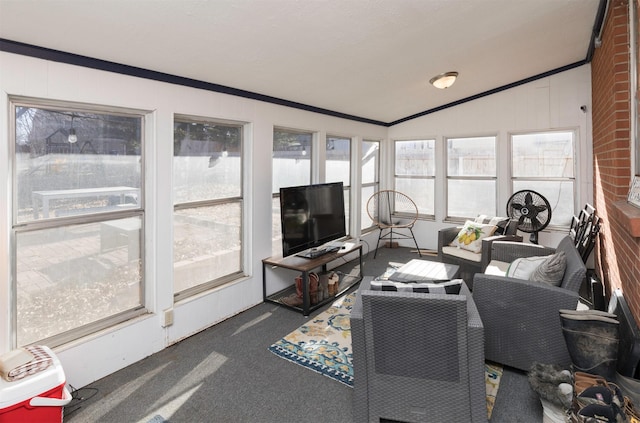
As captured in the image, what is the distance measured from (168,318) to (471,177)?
479 cm

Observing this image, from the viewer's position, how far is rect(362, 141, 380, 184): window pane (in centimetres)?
596

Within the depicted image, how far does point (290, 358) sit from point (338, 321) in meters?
0.77

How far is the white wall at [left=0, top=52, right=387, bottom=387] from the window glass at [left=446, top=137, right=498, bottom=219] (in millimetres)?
2967

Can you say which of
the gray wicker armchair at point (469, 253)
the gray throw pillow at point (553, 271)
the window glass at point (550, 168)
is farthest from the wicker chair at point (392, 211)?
the gray throw pillow at point (553, 271)

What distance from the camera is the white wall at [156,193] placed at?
2047 mm

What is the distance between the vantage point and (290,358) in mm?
2721

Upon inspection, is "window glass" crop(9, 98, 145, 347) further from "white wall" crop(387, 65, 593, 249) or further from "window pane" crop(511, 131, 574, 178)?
"window pane" crop(511, 131, 574, 178)

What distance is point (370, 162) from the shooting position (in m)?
6.16

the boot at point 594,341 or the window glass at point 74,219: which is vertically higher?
the window glass at point 74,219

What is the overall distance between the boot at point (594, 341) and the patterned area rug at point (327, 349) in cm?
59

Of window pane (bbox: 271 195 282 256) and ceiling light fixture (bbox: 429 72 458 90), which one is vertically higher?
ceiling light fixture (bbox: 429 72 458 90)

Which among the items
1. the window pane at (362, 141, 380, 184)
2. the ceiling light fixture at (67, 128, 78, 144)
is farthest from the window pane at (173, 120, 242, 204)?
the window pane at (362, 141, 380, 184)

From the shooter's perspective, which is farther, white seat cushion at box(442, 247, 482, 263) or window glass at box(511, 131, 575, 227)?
window glass at box(511, 131, 575, 227)

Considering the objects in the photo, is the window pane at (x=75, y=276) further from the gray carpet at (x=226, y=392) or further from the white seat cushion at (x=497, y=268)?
the white seat cushion at (x=497, y=268)
